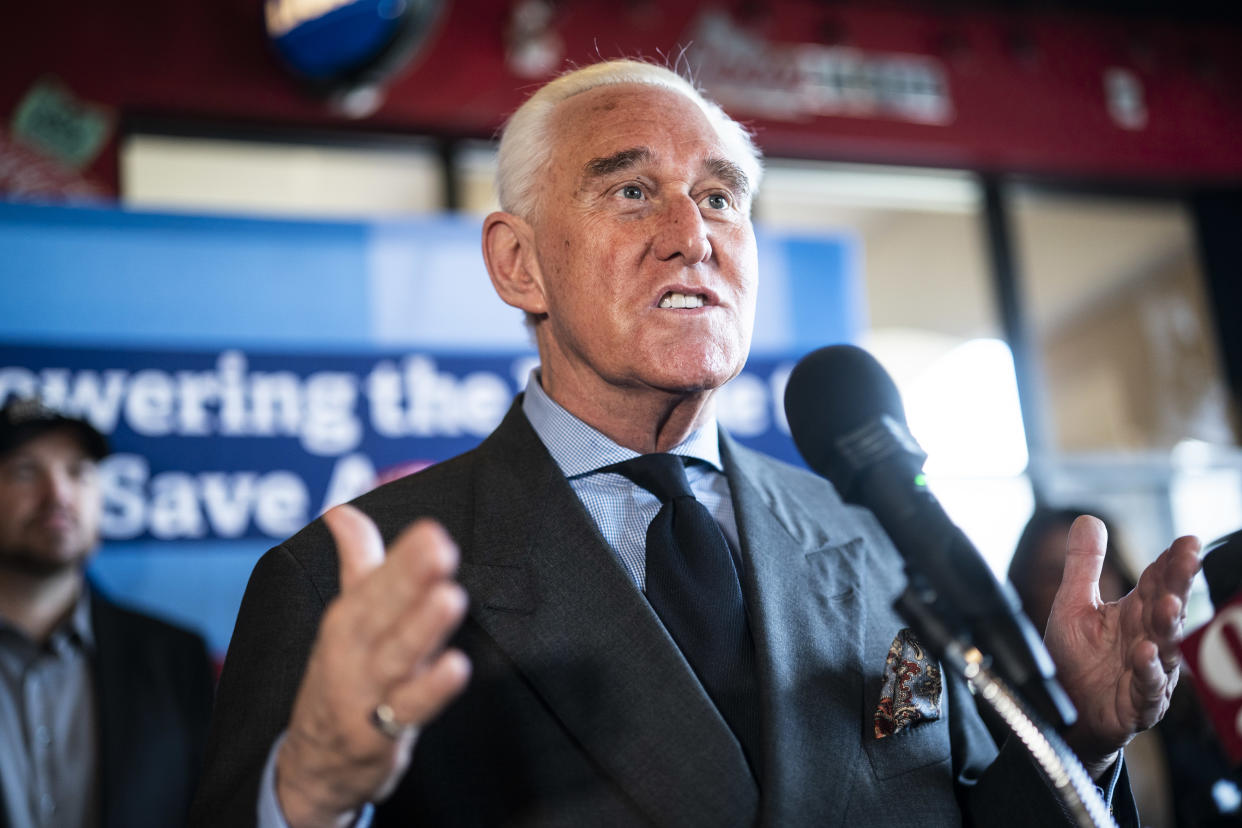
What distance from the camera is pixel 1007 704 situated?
906mm

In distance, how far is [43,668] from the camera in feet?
9.35

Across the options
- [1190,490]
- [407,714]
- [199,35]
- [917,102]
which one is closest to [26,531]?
[199,35]

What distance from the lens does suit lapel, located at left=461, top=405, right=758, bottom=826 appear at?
1.16 m

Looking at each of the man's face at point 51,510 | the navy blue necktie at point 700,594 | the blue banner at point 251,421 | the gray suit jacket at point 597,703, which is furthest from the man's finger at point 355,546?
the man's face at point 51,510

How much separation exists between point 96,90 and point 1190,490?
4.30 meters

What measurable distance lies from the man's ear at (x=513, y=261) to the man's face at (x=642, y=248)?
0.02m

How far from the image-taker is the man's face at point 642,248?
143cm

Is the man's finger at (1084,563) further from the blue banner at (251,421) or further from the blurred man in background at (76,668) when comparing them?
the blurred man in background at (76,668)

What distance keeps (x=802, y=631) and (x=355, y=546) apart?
0.62 m

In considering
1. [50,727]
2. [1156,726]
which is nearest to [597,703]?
[50,727]

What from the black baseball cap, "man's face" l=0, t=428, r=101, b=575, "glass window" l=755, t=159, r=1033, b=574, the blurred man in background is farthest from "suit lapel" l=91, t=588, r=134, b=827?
"glass window" l=755, t=159, r=1033, b=574

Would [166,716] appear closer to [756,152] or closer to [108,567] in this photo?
[108,567]

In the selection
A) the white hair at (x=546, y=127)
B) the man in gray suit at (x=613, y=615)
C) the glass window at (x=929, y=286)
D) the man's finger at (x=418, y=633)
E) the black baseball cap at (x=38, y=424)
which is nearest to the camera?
the man's finger at (x=418, y=633)

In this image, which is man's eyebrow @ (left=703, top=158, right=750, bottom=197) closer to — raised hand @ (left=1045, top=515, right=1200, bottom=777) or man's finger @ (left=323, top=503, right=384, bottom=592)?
raised hand @ (left=1045, top=515, right=1200, bottom=777)
